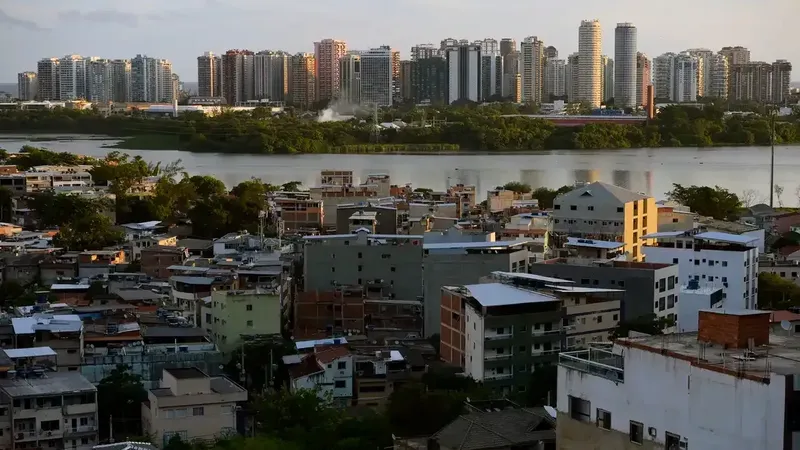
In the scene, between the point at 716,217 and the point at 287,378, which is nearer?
the point at 287,378

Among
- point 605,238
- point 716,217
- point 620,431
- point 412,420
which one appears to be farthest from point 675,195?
point 620,431

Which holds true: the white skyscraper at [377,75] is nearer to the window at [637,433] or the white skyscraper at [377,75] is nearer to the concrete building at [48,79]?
the concrete building at [48,79]

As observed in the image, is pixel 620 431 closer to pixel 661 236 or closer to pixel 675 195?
pixel 661 236

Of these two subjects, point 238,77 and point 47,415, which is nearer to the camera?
point 47,415

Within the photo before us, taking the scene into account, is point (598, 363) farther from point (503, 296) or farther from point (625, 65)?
point (625, 65)

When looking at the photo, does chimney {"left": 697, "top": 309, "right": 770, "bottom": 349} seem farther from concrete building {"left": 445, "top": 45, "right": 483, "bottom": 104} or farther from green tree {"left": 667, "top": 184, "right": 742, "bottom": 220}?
concrete building {"left": 445, "top": 45, "right": 483, "bottom": 104}

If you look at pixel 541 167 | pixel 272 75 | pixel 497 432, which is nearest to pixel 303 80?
pixel 272 75

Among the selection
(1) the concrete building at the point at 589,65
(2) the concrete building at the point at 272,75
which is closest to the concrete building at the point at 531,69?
(1) the concrete building at the point at 589,65
